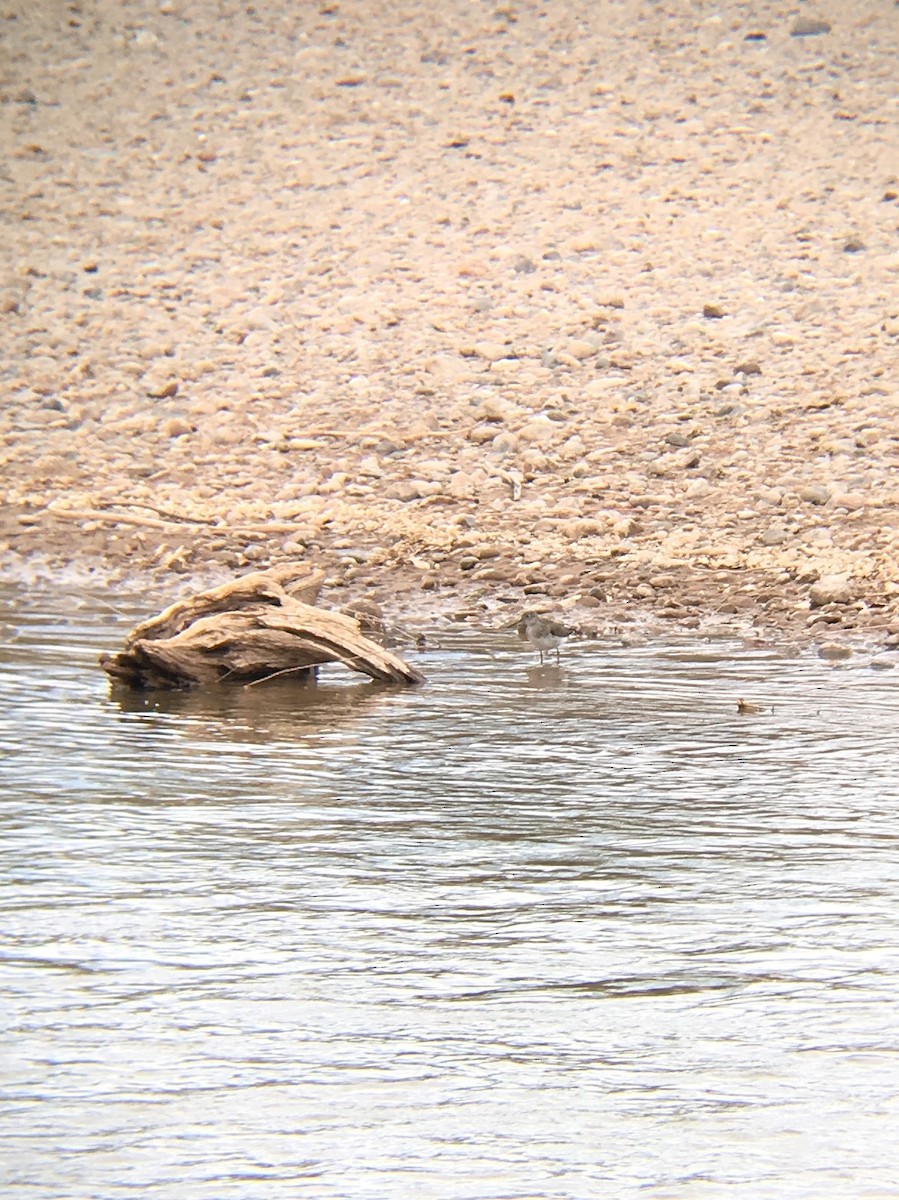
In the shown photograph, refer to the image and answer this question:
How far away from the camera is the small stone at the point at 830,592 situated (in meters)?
9.55

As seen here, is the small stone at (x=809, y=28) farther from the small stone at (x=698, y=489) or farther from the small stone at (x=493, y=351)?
the small stone at (x=698, y=489)

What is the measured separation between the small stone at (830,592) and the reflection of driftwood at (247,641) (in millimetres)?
2487

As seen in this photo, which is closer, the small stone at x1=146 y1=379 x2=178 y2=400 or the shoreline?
the shoreline

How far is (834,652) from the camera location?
8.64 meters

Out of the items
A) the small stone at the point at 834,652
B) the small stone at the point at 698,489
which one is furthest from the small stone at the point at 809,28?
the small stone at the point at 834,652

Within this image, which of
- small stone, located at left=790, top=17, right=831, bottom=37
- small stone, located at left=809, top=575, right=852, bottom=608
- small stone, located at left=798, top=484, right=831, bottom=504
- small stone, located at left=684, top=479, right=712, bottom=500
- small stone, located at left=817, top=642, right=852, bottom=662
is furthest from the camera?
small stone, located at left=790, top=17, right=831, bottom=37

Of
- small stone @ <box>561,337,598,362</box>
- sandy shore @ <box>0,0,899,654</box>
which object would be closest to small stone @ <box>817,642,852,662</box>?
sandy shore @ <box>0,0,899,654</box>

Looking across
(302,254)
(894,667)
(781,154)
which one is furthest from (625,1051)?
(781,154)

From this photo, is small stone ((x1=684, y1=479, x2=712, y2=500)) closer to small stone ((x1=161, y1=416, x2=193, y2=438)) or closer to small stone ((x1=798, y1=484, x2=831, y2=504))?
small stone ((x1=798, y1=484, x2=831, y2=504))

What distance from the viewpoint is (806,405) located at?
13.1 metres

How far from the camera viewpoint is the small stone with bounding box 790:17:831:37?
2145 cm

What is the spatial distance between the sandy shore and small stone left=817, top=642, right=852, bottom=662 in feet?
1.29

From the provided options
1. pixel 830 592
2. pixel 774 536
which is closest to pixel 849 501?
pixel 774 536

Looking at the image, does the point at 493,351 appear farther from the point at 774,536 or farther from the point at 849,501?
the point at 774,536
